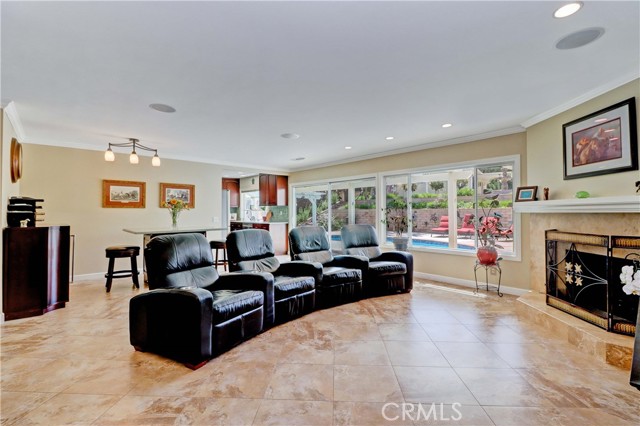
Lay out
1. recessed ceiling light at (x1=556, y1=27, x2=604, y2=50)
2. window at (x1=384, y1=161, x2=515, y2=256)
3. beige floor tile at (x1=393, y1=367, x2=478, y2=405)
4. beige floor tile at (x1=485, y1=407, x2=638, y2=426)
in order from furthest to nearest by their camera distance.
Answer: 1. window at (x1=384, y1=161, x2=515, y2=256)
2. recessed ceiling light at (x1=556, y1=27, x2=604, y2=50)
3. beige floor tile at (x1=393, y1=367, x2=478, y2=405)
4. beige floor tile at (x1=485, y1=407, x2=638, y2=426)

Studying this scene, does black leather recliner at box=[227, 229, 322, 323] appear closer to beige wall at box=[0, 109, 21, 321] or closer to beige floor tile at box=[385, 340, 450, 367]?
beige floor tile at box=[385, 340, 450, 367]

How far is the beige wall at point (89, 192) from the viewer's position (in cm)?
506

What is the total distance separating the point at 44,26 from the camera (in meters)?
2.03

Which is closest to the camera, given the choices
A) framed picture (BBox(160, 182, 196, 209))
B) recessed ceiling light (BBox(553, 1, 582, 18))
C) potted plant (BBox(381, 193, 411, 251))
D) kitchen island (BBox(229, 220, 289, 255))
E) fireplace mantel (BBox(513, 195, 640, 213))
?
recessed ceiling light (BBox(553, 1, 582, 18))

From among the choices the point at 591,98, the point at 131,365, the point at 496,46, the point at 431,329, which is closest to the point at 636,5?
the point at 496,46

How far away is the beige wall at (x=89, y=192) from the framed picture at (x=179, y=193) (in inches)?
4.1

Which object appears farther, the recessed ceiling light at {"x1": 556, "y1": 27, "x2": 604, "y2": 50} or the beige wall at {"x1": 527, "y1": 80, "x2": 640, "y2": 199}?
the beige wall at {"x1": 527, "y1": 80, "x2": 640, "y2": 199}

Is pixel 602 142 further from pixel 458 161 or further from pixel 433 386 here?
pixel 433 386

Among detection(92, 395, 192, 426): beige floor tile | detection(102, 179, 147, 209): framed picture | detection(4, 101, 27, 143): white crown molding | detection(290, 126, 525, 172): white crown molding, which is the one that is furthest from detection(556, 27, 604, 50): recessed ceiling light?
detection(102, 179, 147, 209): framed picture

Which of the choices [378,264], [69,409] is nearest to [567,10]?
[378,264]

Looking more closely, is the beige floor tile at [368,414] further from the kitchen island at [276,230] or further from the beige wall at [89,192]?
the kitchen island at [276,230]

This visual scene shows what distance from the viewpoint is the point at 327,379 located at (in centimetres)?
221

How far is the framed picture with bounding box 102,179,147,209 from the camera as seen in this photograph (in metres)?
5.63

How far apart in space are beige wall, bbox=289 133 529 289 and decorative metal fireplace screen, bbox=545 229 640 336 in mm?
1034
